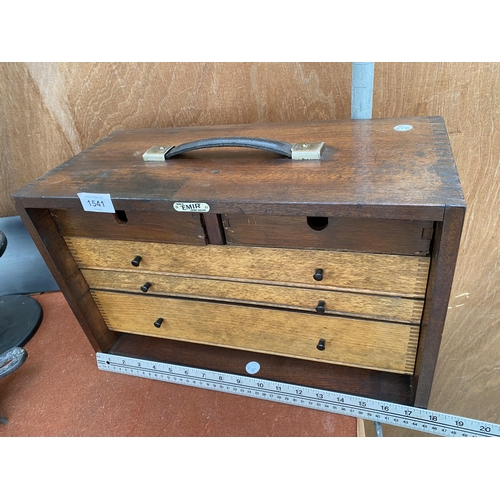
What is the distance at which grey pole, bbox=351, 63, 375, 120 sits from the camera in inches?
37.7

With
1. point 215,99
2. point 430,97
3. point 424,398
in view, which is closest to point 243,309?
point 424,398

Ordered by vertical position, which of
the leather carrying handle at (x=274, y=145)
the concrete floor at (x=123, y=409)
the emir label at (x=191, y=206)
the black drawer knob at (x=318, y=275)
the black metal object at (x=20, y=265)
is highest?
the leather carrying handle at (x=274, y=145)

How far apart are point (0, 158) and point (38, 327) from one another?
537 mm

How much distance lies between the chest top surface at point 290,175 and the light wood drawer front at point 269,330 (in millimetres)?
295

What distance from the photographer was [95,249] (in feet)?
3.09

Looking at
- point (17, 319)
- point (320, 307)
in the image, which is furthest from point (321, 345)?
point (17, 319)

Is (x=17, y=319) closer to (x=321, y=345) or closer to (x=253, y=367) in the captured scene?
(x=253, y=367)

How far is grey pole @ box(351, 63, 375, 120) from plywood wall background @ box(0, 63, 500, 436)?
0.06 meters

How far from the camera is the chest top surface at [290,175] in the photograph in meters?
0.66

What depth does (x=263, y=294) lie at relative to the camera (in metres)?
0.89

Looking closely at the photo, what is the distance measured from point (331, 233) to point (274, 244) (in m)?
0.11

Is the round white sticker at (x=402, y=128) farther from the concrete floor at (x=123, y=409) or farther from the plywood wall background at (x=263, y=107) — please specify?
the concrete floor at (x=123, y=409)

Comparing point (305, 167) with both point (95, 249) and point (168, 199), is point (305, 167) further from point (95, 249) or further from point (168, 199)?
point (95, 249)

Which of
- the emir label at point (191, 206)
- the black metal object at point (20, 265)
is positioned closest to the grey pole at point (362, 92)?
the emir label at point (191, 206)
